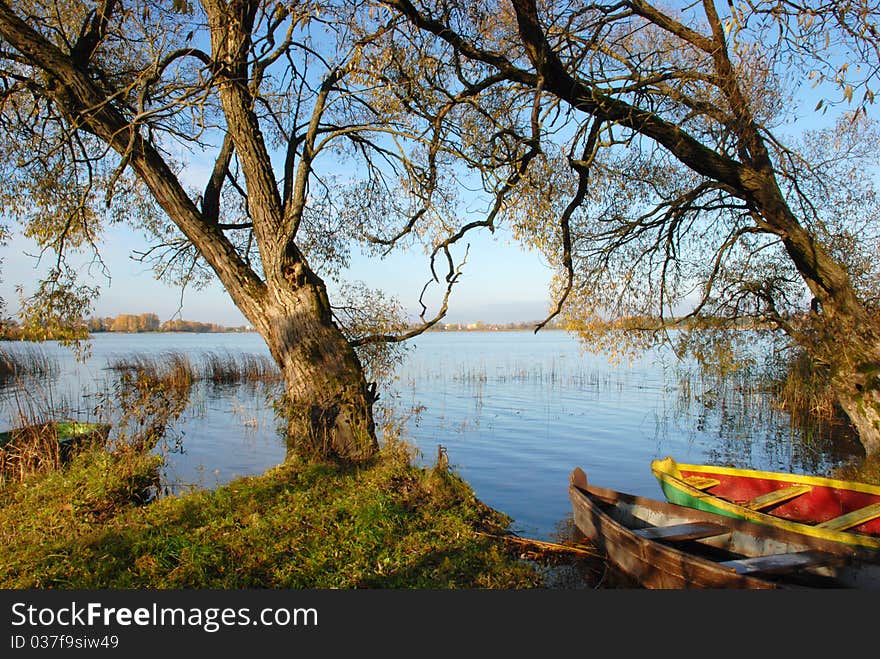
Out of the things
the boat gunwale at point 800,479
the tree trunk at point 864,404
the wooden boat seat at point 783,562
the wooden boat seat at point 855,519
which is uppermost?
the tree trunk at point 864,404

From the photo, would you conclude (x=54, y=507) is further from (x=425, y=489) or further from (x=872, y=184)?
(x=872, y=184)

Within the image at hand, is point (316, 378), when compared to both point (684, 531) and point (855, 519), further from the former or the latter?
point (855, 519)

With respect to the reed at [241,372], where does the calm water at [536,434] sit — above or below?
below

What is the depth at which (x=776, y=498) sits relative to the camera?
7.41m

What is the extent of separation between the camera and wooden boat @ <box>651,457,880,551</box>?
626 cm

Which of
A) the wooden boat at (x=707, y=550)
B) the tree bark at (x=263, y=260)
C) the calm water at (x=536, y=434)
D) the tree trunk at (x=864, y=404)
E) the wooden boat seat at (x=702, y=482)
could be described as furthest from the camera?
the calm water at (x=536, y=434)

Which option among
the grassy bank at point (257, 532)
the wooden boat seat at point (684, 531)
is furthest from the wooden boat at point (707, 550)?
the grassy bank at point (257, 532)

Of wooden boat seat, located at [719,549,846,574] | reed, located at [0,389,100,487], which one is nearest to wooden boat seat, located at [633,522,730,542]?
wooden boat seat, located at [719,549,846,574]

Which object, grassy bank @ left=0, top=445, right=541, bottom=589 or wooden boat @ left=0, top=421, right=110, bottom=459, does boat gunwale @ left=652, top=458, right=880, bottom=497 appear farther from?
wooden boat @ left=0, top=421, right=110, bottom=459

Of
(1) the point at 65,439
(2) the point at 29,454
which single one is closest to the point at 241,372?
(1) the point at 65,439

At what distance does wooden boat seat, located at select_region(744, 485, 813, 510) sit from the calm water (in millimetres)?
2517

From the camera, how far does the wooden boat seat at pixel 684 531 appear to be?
6121 millimetres

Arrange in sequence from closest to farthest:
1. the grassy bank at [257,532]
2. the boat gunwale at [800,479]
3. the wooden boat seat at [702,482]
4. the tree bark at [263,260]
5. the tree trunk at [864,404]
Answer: the grassy bank at [257,532]
the boat gunwale at [800,479]
the tree bark at [263,260]
the wooden boat seat at [702,482]
the tree trunk at [864,404]

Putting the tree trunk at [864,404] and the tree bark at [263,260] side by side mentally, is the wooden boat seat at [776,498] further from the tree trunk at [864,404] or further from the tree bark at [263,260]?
the tree bark at [263,260]
